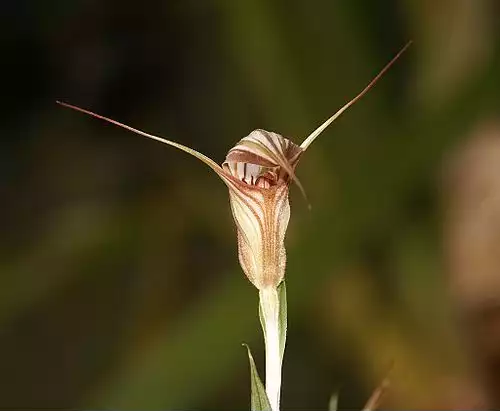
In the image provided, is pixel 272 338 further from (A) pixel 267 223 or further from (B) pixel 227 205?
(B) pixel 227 205

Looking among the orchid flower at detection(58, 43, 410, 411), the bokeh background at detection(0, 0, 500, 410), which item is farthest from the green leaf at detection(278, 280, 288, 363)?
the bokeh background at detection(0, 0, 500, 410)

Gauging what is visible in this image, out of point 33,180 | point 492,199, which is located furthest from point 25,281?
point 492,199

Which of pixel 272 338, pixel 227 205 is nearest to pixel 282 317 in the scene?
pixel 272 338

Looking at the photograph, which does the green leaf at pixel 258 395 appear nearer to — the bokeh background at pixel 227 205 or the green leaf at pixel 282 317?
the green leaf at pixel 282 317

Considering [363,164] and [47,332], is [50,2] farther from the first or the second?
[363,164]

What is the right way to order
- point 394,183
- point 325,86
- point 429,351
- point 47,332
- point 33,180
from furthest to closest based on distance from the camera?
point 33,180, point 47,332, point 325,86, point 429,351, point 394,183

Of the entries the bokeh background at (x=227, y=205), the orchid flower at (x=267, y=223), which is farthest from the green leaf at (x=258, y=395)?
the bokeh background at (x=227, y=205)
